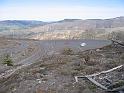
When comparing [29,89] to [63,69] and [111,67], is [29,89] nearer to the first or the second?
[63,69]

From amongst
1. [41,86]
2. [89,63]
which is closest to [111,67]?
[89,63]

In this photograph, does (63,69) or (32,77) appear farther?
(63,69)

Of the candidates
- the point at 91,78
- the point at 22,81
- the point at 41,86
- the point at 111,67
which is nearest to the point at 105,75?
the point at 91,78

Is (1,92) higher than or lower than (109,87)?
lower

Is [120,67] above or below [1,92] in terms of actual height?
above

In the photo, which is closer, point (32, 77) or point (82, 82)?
point (82, 82)

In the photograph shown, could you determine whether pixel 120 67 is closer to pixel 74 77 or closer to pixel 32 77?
pixel 74 77

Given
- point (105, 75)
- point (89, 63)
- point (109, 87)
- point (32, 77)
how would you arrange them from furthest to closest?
point (89, 63)
point (32, 77)
point (105, 75)
point (109, 87)

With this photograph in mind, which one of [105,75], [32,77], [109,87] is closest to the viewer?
[109,87]

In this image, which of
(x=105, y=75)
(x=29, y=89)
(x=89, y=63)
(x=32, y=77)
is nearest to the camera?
(x=29, y=89)
